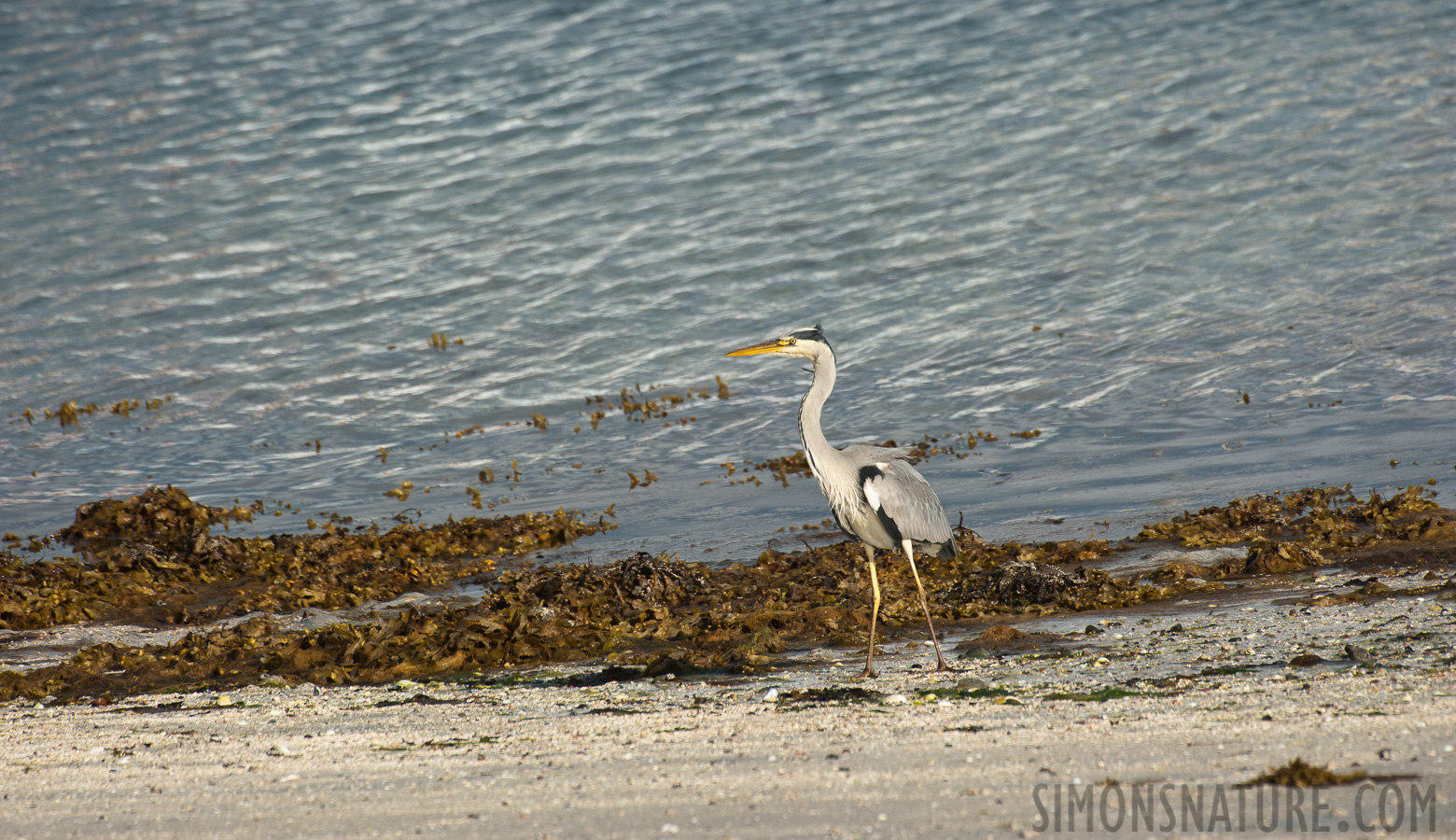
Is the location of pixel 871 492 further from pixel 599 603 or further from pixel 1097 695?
pixel 599 603

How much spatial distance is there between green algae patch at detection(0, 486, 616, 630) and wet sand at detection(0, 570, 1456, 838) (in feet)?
6.95

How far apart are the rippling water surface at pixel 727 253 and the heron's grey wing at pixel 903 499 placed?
226cm

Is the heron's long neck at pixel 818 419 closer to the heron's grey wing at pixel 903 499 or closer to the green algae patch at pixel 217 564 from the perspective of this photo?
the heron's grey wing at pixel 903 499

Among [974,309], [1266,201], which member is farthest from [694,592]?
[1266,201]

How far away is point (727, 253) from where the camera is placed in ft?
57.5

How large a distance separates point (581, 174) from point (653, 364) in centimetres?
717

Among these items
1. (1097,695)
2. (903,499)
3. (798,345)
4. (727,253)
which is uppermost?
(798,345)

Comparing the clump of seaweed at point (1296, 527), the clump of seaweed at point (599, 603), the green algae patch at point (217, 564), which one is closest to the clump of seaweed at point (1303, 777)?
the clump of seaweed at point (599, 603)

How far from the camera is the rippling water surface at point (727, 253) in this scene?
11.1 m

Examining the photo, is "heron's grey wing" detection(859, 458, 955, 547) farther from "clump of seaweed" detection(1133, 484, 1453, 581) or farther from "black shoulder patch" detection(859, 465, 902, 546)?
"clump of seaweed" detection(1133, 484, 1453, 581)

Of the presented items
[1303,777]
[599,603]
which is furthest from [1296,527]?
[1303,777]

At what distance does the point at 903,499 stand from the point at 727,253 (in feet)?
37.9

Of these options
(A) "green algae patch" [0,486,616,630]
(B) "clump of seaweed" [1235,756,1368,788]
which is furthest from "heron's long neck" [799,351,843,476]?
(A) "green algae patch" [0,486,616,630]

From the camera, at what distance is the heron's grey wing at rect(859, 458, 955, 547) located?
6281mm
